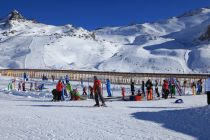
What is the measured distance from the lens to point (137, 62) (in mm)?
78312

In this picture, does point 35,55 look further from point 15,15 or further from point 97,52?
point 15,15

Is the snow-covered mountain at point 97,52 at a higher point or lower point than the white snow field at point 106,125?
higher

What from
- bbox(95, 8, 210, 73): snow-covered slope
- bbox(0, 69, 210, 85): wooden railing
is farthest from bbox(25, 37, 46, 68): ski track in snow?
bbox(0, 69, 210, 85): wooden railing

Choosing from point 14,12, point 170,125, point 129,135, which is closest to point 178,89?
point 170,125

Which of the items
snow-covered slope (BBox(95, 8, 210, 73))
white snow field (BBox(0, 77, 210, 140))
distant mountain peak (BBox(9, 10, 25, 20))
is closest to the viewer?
white snow field (BBox(0, 77, 210, 140))

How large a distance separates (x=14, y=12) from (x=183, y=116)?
158949mm

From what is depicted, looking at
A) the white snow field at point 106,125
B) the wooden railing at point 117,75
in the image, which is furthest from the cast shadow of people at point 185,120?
the wooden railing at point 117,75

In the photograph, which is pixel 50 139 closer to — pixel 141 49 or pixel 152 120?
pixel 152 120

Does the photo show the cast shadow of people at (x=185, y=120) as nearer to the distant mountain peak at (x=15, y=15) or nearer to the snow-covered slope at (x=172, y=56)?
the snow-covered slope at (x=172, y=56)

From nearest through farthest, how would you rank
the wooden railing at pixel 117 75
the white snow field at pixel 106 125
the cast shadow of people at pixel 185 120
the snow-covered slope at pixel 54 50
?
1. the white snow field at pixel 106 125
2. the cast shadow of people at pixel 185 120
3. the wooden railing at pixel 117 75
4. the snow-covered slope at pixel 54 50

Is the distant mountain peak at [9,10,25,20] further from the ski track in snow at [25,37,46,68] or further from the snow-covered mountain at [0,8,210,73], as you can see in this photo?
the ski track in snow at [25,37,46,68]

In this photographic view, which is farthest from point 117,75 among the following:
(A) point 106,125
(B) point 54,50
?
(B) point 54,50

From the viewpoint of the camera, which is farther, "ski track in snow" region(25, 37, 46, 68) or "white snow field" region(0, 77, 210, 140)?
"ski track in snow" region(25, 37, 46, 68)

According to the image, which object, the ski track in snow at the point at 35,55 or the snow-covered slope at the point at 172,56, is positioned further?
the ski track in snow at the point at 35,55
